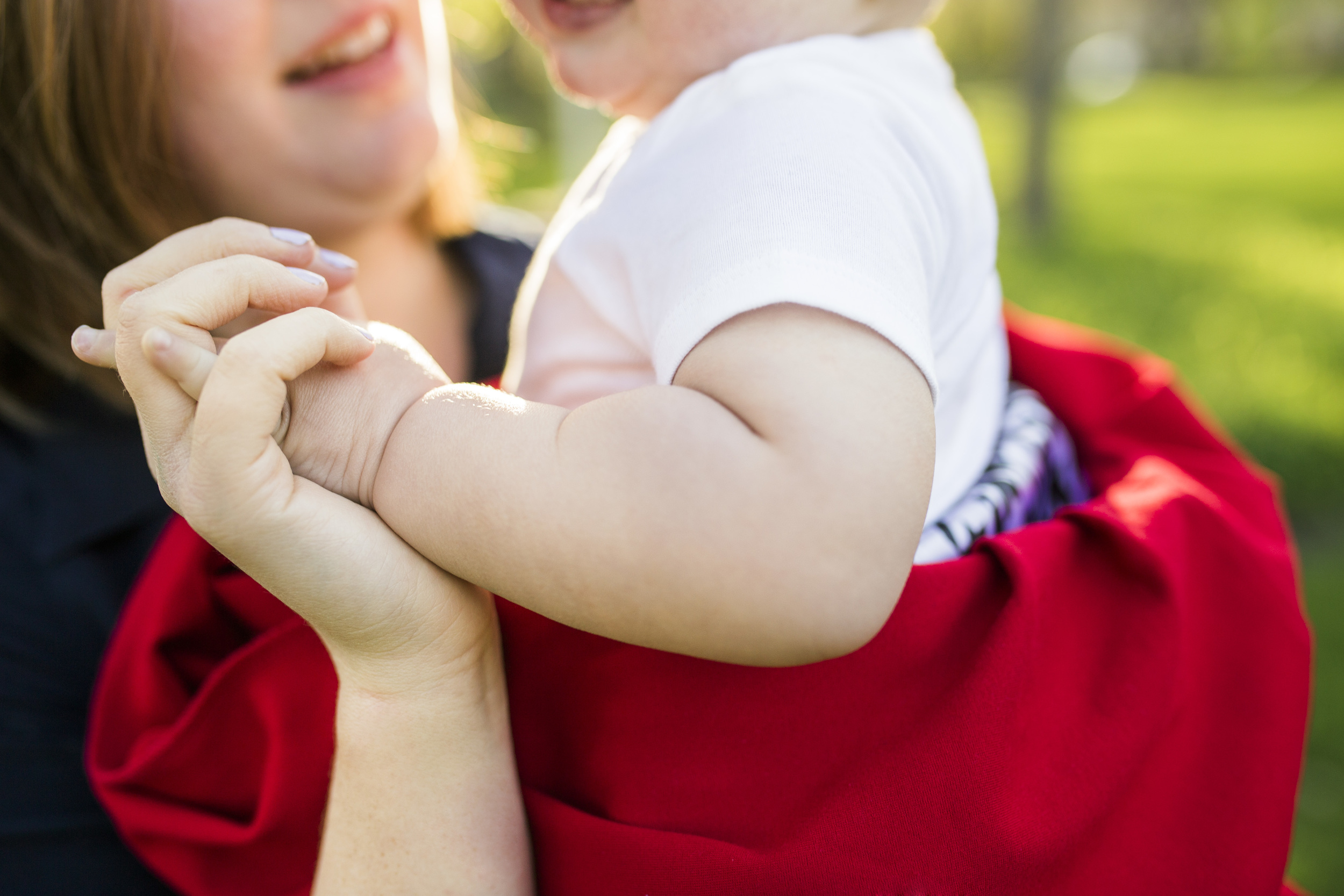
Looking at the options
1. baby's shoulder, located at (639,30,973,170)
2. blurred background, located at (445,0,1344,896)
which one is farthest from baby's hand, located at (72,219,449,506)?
blurred background, located at (445,0,1344,896)

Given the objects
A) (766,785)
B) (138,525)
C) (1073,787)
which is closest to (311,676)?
(766,785)

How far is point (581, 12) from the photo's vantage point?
1.17 m

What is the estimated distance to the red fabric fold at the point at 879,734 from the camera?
94 cm

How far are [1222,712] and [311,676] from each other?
1061mm

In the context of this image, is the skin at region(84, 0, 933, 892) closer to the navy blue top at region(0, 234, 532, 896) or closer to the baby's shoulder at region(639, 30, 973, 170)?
the baby's shoulder at region(639, 30, 973, 170)

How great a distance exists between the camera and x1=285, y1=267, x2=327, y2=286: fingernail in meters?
0.90

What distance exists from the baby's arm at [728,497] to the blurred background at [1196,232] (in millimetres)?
1485

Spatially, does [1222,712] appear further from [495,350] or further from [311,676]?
[495,350]

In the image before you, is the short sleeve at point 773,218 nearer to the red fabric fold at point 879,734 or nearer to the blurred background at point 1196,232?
the red fabric fold at point 879,734

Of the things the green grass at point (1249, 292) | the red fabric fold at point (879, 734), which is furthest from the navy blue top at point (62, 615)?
the green grass at point (1249, 292)

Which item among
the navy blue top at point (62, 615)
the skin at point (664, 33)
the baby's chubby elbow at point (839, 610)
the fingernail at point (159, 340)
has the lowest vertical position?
the navy blue top at point (62, 615)

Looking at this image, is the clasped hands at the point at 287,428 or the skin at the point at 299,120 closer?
the clasped hands at the point at 287,428

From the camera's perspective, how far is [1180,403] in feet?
5.18

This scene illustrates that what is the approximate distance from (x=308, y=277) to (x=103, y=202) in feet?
2.80
